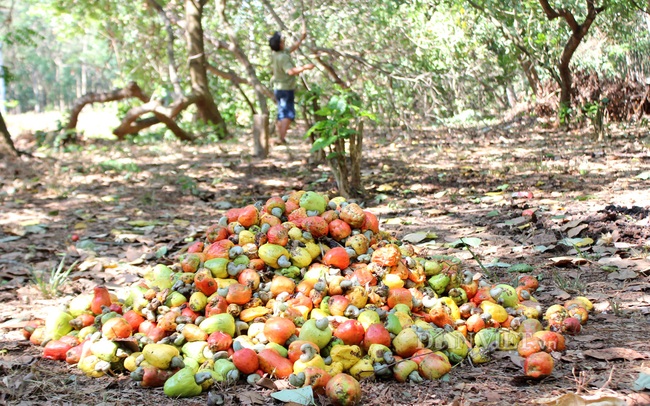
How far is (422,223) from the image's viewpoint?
450 centimetres

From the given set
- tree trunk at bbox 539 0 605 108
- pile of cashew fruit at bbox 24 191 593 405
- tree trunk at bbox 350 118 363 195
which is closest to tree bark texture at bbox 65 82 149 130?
tree trunk at bbox 350 118 363 195

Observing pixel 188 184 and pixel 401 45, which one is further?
pixel 401 45

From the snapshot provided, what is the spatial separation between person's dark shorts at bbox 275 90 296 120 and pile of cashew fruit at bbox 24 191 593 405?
4989 millimetres

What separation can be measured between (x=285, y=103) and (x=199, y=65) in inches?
116

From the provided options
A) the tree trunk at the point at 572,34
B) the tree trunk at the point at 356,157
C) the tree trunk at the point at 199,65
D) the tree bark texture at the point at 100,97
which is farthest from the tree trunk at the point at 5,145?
the tree trunk at the point at 572,34

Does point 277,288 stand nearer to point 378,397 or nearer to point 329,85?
point 378,397

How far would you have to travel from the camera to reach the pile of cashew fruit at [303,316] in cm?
214

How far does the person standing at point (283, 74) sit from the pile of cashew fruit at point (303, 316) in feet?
15.8

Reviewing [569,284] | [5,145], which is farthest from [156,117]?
[569,284]

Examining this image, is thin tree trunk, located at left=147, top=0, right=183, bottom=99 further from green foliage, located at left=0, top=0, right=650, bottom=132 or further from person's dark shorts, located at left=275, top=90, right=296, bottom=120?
person's dark shorts, located at left=275, top=90, right=296, bottom=120

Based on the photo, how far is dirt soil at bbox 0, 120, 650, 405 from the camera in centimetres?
208

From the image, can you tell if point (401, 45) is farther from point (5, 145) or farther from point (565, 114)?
point (5, 145)

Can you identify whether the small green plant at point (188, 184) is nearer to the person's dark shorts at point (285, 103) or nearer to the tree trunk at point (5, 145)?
the person's dark shorts at point (285, 103)

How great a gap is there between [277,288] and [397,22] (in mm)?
7816
